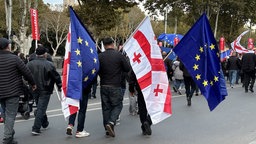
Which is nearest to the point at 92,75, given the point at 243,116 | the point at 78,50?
the point at 78,50

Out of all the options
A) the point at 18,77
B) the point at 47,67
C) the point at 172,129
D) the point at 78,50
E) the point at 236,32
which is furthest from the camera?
the point at 236,32

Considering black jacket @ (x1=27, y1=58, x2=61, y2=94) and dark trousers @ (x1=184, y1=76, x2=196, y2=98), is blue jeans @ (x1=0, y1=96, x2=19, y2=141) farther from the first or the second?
dark trousers @ (x1=184, y1=76, x2=196, y2=98)

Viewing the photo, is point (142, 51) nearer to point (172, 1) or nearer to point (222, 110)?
point (222, 110)

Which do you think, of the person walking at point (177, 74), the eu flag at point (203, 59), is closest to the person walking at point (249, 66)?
the person walking at point (177, 74)

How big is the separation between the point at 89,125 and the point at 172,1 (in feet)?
98.1

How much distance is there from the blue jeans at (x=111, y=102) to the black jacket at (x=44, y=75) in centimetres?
99

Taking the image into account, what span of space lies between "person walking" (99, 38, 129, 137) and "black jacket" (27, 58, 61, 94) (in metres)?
0.97

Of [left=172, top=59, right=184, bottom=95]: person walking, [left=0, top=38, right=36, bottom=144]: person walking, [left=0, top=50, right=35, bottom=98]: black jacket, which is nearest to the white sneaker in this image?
[left=0, top=38, right=36, bottom=144]: person walking

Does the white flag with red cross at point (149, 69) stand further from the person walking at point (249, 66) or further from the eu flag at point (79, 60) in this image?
the person walking at point (249, 66)

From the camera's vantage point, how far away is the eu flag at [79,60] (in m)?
A: 7.12

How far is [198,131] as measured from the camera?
8.15 metres

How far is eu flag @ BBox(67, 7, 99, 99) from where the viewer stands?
7121 millimetres

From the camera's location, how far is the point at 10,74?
21.9 ft

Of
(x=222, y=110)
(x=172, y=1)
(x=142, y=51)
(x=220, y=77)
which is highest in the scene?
(x=172, y=1)
